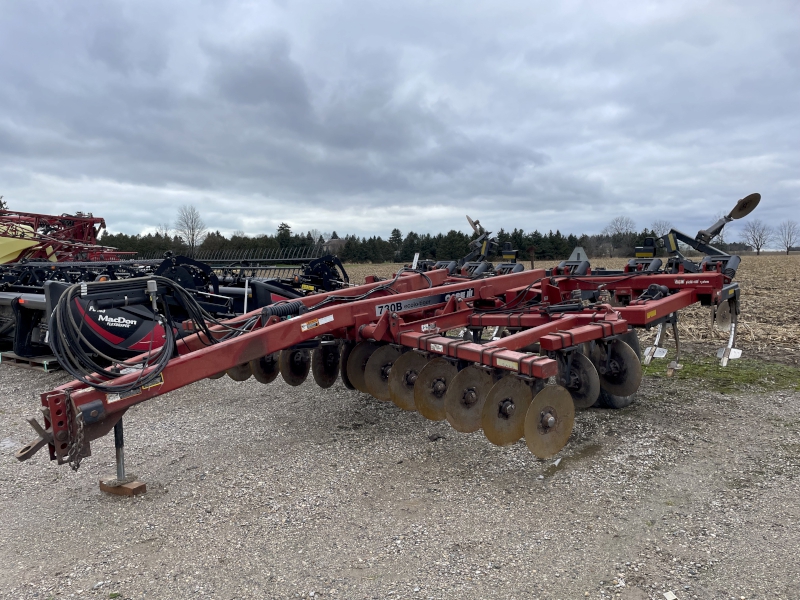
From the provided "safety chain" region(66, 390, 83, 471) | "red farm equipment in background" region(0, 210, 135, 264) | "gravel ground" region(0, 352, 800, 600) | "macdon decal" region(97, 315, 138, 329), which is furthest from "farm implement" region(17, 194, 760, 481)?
"red farm equipment in background" region(0, 210, 135, 264)

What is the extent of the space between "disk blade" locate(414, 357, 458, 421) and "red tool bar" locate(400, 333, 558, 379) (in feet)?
0.61

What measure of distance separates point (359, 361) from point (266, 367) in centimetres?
105

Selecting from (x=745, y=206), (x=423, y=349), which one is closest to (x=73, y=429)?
(x=423, y=349)

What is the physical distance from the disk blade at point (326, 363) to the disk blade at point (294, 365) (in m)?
0.09

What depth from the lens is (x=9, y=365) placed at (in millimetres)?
8164

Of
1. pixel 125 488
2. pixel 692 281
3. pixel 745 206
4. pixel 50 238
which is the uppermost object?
pixel 745 206

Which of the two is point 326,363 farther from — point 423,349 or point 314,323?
point 423,349

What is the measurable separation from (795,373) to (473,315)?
4385 mm

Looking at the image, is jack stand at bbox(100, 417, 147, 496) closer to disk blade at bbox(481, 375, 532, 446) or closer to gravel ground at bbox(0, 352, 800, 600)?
gravel ground at bbox(0, 352, 800, 600)

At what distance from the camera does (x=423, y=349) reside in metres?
4.43

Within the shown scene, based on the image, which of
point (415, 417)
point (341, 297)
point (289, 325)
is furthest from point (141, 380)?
point (415, 417)

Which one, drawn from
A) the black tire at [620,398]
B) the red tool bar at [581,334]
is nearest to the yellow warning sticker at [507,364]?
the red tool bar at [581,334]

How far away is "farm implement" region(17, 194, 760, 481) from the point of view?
3.29 m

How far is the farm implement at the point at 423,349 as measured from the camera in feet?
10.8
